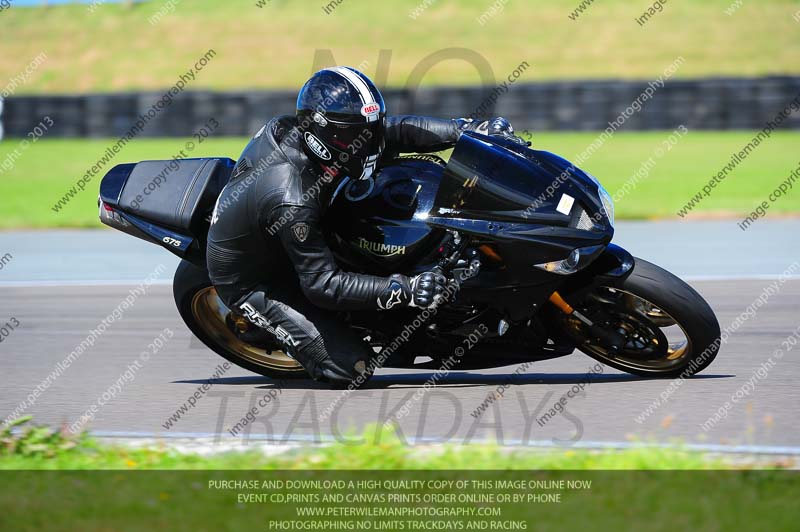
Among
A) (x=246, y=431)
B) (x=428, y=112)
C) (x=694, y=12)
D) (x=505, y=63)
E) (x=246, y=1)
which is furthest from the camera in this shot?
(x=246, y=1)

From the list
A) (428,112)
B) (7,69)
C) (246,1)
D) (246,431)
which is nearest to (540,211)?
(246,431)

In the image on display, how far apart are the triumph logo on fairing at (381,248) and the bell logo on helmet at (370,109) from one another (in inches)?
24.9

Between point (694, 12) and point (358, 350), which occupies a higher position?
point (358, 350)

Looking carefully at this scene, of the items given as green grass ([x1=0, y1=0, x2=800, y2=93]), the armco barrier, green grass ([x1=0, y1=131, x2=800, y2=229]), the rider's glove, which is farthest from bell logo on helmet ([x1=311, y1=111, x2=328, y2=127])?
green grass ([x1=0, y1=0, x2=800, y2=93])

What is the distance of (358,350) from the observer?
5.46 m

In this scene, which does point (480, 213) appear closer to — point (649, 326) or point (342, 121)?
point (342, 121)

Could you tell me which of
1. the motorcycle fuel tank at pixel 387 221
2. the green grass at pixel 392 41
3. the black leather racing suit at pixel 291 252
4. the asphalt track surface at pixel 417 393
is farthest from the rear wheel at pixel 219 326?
the green grass at pixel 392 41

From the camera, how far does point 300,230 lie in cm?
505

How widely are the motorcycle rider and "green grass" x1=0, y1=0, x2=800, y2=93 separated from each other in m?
24.3

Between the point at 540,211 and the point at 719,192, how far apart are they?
964 cm

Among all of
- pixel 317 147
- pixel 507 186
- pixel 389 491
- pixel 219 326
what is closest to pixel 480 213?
pixel 507 186

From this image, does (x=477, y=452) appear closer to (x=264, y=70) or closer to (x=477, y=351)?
(x=477, y=351)

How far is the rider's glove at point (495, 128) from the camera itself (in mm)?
5426

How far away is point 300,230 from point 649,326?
1767mm
